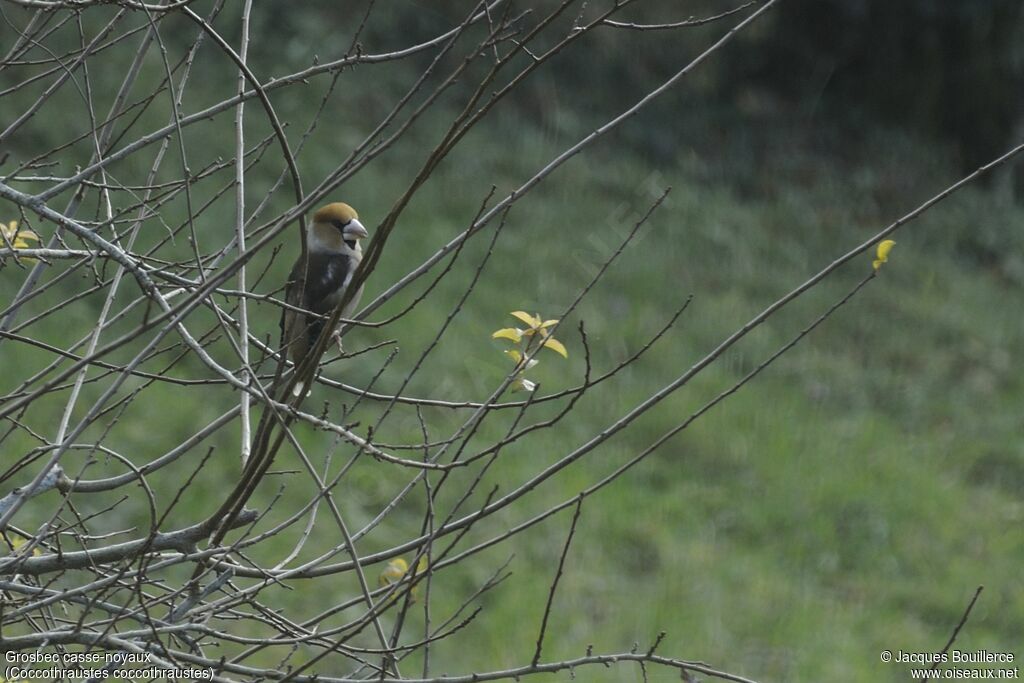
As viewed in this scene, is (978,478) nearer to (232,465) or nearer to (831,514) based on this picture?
(831,514)

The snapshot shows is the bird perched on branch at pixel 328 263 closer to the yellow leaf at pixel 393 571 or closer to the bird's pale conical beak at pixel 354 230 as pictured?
the bird's pale conical beak at pixel 354 230

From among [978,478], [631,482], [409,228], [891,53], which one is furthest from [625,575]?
[891,53]

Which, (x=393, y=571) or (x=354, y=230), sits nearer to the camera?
(x=393, y=571)

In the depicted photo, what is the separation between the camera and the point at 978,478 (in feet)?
27.2

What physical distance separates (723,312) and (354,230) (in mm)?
4846

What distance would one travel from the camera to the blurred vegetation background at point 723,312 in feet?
22.5

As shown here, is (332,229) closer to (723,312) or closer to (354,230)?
(354,230)

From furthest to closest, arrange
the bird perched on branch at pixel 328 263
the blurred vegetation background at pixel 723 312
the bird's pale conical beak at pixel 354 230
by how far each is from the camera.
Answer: the blurred vegetation background at pixel 723 312, the bird perched on branch at pixel 328 263, the bird's pale conical beak at pixel 354 230

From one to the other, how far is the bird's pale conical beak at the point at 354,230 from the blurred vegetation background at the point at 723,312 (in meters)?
1.98

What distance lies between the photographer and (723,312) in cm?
941

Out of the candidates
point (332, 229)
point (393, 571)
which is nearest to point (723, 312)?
point (332, 229)

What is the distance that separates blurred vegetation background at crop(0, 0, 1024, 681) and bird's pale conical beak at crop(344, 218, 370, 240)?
1.98m

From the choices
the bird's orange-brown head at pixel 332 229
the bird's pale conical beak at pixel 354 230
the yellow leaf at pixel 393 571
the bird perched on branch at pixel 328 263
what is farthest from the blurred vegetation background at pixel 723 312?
the yellow leaf at pixel 393 571

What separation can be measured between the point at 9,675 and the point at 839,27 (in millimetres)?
10967
